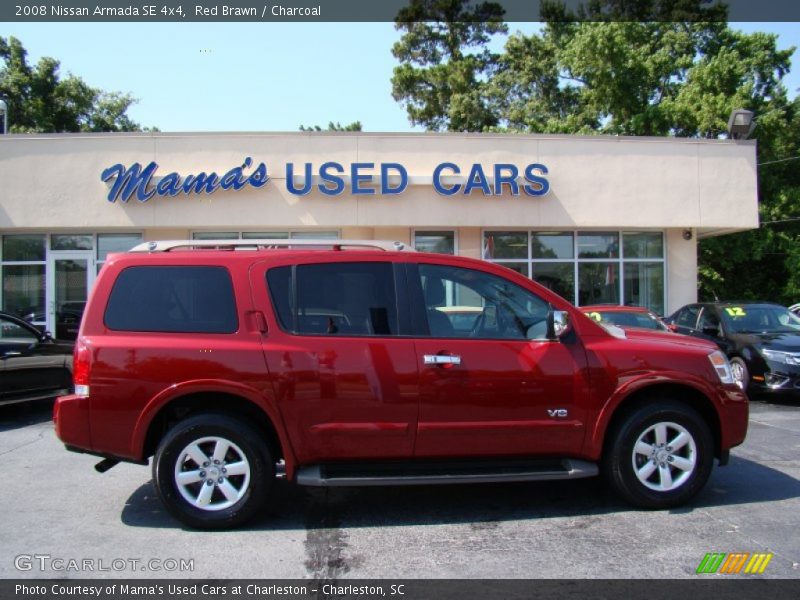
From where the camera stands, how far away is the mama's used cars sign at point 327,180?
14.1 m

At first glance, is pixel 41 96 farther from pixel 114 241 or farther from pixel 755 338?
pixel 755 338

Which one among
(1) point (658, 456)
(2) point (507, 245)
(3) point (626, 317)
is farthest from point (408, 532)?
(2) point (507, 245)

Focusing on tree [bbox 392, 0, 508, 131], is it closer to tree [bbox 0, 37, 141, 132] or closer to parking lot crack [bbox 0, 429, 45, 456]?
tree [bbox 0, 37, 141, 132]

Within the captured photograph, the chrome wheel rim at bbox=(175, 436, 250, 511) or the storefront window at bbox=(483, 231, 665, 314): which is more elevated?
the storefront window at bbox=(483, 231, 665, 314)

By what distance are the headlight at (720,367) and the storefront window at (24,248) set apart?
1449 cm

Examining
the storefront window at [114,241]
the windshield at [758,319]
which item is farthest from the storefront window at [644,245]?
the storefront window at [114,241]

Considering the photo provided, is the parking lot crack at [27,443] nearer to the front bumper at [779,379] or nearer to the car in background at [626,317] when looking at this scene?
the car in background at [626,317]

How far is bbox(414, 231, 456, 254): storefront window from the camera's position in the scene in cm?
1538

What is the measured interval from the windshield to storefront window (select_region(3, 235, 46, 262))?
1427cm

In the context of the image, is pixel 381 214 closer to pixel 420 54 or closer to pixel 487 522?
pixel 487 522

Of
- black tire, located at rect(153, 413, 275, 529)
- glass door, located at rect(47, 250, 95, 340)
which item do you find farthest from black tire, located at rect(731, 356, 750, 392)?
glass door, located at rect(47, 250, 95, 340)

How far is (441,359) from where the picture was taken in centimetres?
470

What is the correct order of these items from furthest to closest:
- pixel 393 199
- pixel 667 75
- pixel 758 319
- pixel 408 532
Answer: pixel 667 75
pixel 393 199
pixel 758 319
pixel 408 532

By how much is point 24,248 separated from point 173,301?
12284 mm
